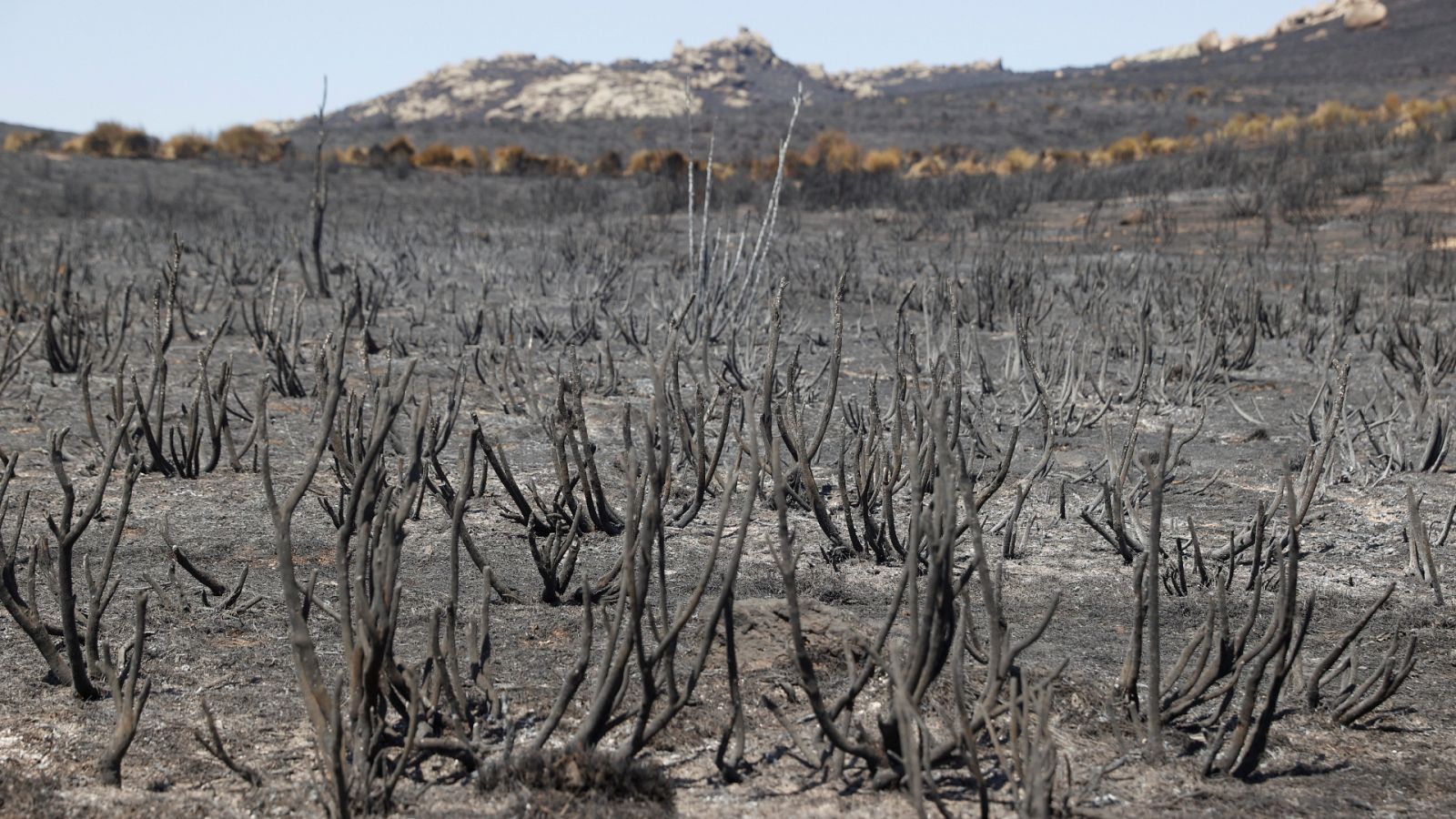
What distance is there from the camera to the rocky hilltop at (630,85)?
200 ft

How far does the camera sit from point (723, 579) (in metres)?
2.66

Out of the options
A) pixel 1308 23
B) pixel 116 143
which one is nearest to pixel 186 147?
pixel 116 143

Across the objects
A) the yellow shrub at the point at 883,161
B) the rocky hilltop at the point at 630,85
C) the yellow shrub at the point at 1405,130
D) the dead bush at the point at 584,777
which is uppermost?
the rocky hilltop at the point at 630,85

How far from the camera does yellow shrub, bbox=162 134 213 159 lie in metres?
24.5

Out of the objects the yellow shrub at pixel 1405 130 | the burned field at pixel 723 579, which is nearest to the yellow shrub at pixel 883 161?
the yellow shrub at pixel 1405 130

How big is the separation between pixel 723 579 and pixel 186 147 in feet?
82.5

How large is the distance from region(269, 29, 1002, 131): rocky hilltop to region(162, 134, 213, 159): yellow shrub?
97.9ft

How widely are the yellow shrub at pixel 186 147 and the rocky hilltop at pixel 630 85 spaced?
1175 inches

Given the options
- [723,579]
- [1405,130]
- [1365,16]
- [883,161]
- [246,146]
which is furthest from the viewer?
[1365,16]

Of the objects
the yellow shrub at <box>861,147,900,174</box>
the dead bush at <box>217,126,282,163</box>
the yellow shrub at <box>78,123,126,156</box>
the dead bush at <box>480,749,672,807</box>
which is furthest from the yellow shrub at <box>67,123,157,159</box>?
the dead bush at <box>480,749,672,807</box>

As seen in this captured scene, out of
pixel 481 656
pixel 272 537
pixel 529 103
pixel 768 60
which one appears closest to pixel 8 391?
pixel 272 537

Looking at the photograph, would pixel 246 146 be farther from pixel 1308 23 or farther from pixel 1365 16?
pixel 1308 23

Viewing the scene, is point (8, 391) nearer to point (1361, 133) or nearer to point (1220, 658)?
point (1220, 658)

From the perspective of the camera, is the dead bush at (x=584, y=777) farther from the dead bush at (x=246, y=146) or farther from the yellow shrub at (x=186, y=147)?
the yellow shrub at (x=186, y=147)
